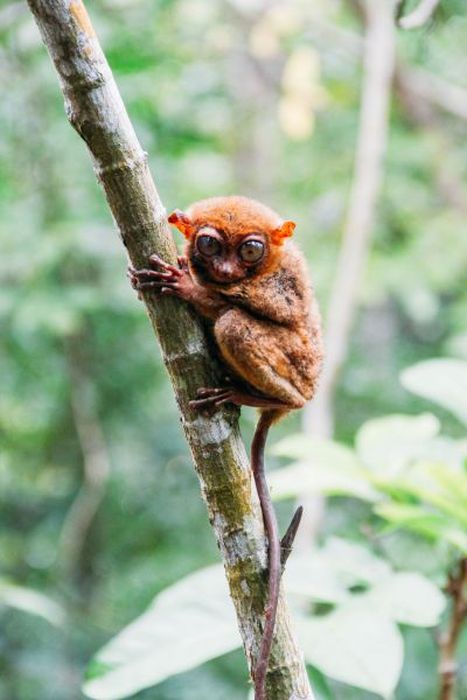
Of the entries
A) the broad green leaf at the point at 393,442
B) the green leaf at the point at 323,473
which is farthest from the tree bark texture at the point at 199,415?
the broad green leaf at the point at 393,442

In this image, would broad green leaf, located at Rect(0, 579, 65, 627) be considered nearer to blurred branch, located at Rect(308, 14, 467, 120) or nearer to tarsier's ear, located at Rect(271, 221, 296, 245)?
tarsier's ear, located at Rect(271, 221, 296, 245)

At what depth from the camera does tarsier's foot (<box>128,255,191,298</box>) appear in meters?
1.56

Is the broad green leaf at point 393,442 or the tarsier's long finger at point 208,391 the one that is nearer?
the tarsier's long finger at point 208,391

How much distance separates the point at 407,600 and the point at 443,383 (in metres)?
0.72

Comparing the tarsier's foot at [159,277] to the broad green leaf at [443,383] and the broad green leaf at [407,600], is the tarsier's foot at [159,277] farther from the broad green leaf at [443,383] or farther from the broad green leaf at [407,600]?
the broad green leaf at [443,383]

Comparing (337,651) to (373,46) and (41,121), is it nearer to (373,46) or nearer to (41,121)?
(41,121)

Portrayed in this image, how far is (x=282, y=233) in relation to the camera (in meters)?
2.15

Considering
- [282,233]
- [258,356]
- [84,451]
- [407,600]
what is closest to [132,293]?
[84,451]

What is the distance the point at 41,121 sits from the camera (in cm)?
482

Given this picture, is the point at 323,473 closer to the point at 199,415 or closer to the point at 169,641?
the point at 169,641

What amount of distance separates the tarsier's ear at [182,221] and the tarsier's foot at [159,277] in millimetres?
403

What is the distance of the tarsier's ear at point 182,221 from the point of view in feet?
6.48

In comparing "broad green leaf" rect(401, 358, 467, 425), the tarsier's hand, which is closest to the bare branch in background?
"broad green leaf" rect(401, 358, 467, 425)

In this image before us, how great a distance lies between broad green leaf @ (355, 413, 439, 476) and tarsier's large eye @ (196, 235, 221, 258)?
76 centimetres
